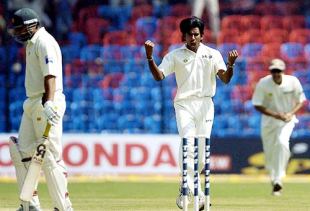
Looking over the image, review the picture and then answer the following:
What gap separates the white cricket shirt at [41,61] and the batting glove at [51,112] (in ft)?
0.90

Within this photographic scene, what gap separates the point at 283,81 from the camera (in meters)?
15.6

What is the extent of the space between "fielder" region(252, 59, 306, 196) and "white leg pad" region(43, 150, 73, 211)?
19.3 ft

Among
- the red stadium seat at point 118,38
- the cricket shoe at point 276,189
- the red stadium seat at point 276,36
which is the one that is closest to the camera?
the cricket shoe at point 276,189

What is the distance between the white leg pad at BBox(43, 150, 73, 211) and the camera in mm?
9367

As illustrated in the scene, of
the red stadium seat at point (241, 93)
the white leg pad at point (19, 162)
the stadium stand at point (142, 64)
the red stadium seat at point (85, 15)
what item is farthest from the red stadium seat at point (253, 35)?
the white leg pad at point (19, 162)

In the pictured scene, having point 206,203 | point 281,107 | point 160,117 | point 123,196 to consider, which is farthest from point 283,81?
point 206,203

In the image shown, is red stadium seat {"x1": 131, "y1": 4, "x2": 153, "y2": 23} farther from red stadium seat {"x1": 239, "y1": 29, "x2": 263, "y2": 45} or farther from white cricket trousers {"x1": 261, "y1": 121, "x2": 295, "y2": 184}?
white cricket trousers {"x1": 261, "y1": 121, "x2": 295, "y2": 184}

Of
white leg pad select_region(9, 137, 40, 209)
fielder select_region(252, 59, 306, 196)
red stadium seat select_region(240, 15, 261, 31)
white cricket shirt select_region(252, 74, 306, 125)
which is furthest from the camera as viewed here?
red stadium seat select_region(240, 15, 261, 31)

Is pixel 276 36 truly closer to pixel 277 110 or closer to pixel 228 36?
pixel 228 36

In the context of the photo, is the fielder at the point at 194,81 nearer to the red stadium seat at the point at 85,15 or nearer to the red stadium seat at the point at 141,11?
the red stadium seat at the point at 85,15

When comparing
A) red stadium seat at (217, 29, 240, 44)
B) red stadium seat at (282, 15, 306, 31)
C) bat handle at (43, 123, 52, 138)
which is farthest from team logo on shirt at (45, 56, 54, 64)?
red stadium seat at (282, 15, 306, 31)

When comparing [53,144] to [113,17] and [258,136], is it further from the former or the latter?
[113,17]

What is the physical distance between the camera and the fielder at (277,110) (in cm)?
1502

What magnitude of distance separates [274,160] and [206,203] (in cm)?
592
